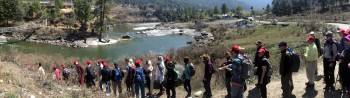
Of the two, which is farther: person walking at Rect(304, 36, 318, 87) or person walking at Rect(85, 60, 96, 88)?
person walking at Rect(85, 60, 96, 88)

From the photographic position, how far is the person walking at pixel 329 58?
1090cm

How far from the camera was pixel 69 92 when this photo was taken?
11.6m

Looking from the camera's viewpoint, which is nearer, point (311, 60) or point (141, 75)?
point (311, 60)

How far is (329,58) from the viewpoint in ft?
36.5

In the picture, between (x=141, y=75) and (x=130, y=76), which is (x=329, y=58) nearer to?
(x=141, y=75)

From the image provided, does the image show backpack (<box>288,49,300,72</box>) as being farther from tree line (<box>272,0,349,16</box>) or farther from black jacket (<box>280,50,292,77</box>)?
tree line (<box>272,0,349,16</box>)

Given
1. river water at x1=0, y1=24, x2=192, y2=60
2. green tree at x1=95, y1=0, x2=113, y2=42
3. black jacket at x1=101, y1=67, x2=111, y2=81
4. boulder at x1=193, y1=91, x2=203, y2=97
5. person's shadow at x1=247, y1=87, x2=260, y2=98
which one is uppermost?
green tree at x1=95, y1=0, x2=113, y2=42

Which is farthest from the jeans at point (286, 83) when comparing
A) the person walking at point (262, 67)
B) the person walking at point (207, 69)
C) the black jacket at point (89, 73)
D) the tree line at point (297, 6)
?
the tree line at point (297, 6)

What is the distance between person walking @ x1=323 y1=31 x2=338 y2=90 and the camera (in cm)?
1090

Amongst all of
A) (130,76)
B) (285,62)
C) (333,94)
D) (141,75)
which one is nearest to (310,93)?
(333,94)

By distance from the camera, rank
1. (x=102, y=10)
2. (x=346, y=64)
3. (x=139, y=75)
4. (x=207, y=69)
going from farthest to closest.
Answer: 1. (x=102, y=10)
2. (x=139, y=75)
3. (x=207, y=69)
4. (x=346, y=64)

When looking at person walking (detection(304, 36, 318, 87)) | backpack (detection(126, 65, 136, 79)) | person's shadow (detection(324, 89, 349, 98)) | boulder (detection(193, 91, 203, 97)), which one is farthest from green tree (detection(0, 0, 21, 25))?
person's shadow (detection(324, 89, 349, 98))

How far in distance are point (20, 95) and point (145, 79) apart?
17.8ft

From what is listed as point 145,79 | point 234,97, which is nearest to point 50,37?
point 145,79
